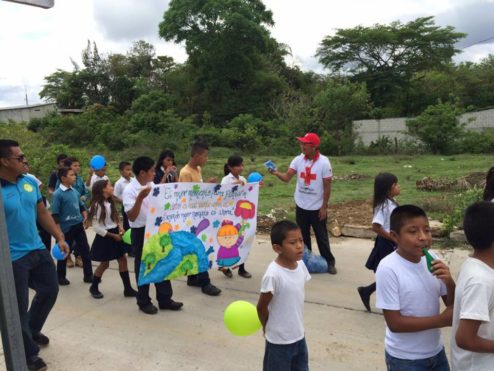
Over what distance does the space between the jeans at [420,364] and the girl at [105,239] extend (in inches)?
143

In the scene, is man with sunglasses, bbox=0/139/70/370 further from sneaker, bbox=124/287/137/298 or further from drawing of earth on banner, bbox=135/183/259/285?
sneaker, bbox=124/287/137/298

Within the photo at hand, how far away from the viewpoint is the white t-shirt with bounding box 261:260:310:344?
2.69 metres

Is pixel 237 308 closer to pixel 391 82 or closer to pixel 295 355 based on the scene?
pixel 295 355

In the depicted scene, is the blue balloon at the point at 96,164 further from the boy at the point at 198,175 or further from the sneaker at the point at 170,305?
the sneaker at the point at 170,305

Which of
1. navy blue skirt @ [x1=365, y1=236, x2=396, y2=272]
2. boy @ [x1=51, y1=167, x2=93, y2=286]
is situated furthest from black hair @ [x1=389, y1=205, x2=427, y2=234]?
boy @ [x1=51, y1=167, x2=93, y2=286]

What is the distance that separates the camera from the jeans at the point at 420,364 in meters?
2.21

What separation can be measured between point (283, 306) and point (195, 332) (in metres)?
1.82

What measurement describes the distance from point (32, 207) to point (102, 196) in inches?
67.5

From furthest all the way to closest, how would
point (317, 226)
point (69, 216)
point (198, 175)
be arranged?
point (317, 226) → point (69, 216) → point (198, 175)

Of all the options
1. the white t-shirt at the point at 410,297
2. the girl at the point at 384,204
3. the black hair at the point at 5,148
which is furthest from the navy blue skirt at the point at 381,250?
the black hair at the point at 5,148

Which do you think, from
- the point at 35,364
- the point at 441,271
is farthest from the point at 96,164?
the point at 441,271

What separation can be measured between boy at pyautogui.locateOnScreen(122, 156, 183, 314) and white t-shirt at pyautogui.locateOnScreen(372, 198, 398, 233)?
2188 millimetres

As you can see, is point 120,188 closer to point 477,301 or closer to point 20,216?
point 20,216

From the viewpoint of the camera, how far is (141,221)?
469 cm
